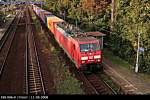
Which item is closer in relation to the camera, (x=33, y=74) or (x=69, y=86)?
(x=69, y=86)

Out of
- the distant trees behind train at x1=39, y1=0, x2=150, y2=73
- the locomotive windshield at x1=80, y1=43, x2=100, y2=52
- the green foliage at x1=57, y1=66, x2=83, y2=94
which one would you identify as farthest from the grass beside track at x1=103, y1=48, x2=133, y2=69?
the green foliage at x1=57, y1=66, x2=83, y2=94

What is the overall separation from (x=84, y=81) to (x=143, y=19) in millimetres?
7082

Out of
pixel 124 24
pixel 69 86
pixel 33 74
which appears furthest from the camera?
pixel 124 24

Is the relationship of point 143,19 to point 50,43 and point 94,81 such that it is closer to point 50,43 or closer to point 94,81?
point 94,81

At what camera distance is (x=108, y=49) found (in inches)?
1052

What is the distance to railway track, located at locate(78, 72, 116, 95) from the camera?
617 inches

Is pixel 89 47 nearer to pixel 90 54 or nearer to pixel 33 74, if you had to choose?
pixel 90 54

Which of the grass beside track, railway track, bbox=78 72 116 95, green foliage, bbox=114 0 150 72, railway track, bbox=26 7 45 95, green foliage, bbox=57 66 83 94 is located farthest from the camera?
the grass beside track

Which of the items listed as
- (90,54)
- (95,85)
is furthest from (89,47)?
(95,85)

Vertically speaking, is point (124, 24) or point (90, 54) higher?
point (124, 24)

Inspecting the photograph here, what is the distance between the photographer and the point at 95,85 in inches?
666

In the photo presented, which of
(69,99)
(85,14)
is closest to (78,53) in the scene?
(69,99)

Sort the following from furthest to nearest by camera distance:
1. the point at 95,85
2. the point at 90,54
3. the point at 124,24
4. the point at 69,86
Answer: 1. the point at 124,24
2. the point at 90,54
3. the point at 95,85
4. the point at 69,86

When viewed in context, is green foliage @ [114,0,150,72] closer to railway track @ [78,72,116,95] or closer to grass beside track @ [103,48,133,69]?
grass beside track @ [103,48,133,69]
